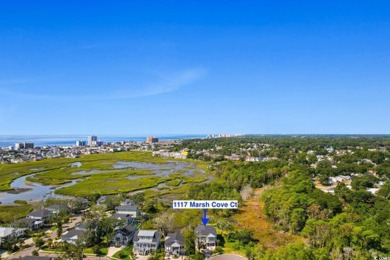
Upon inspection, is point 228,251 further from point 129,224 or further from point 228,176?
point 228,176

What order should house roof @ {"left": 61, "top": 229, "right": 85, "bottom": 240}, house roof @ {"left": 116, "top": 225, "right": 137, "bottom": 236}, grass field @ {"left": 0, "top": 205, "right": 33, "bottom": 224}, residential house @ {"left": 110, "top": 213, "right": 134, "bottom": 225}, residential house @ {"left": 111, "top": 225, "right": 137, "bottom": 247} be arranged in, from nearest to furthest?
house roof @ {"left": 61, "top": 229, "right": 85, "bottom": 240}
residential house @ {"left": 111, "top": 225, "right": 137, "bottom": 247}
house roof @ {"left": 116, "top": 225, "right": 137, "bottom": 236}
residential house @ {"left": 110, "top": 213, "right": 134, "bottom": 225}
grass field @ {"left": 0, "top": 205, "right": 33, "bottom": 224}

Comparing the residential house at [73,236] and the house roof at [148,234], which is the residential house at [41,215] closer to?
the residential house at [73,236]

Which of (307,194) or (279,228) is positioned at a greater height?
(307,194)

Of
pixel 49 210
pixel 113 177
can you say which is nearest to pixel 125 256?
pixel 49 210

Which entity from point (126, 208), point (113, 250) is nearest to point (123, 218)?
point (126, 208)

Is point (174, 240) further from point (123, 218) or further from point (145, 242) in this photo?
→ point (123, 218)

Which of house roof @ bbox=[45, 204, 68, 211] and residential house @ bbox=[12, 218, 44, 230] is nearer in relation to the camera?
residential house @ bbox=[12, 218, 44, 230]

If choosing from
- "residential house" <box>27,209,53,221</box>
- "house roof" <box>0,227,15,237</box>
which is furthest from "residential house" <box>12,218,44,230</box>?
"house roof" <box>0,227,15,237</box>

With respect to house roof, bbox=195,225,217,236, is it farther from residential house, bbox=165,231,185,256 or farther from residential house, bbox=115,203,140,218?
residential house, bbox=115,203,140,218
